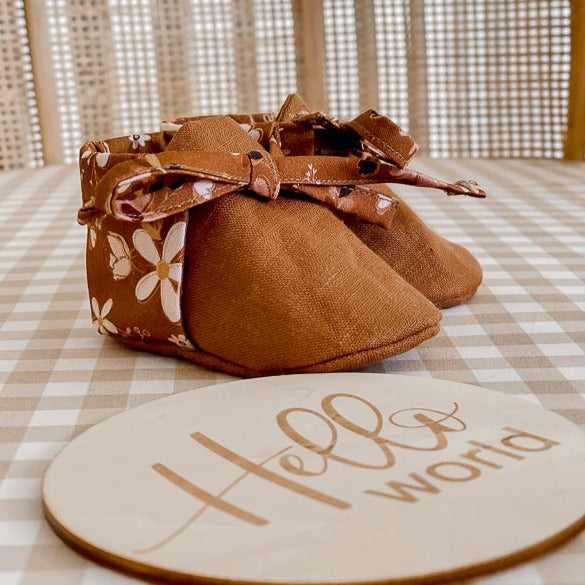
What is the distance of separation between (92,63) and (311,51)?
41cm

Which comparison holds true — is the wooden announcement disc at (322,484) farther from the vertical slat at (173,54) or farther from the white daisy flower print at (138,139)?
the vertical slat at (173,54)

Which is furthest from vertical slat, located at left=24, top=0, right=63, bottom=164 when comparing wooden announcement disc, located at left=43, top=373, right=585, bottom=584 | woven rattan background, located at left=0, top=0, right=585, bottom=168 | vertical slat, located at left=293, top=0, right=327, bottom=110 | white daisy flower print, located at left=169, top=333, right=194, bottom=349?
wooden announcement disc, located at left=43, top=373, right=585, bottom=584

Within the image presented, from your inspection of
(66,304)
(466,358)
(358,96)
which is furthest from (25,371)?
(358,96)

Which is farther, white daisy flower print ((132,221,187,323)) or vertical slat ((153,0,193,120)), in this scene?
vertical slat ((153,0,193,120))

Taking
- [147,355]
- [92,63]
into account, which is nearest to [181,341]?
[147,355]

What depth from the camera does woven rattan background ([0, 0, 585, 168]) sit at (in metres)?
Answer: 1.50

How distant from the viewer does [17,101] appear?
1.64m

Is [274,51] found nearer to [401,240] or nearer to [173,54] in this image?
[173,54]

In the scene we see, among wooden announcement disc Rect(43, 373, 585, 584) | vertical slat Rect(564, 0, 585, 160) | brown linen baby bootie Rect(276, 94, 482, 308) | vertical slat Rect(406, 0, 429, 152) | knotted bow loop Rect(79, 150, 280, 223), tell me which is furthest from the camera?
vertical slat Rect(406, 0, 429, 152)

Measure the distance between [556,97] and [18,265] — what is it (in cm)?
96

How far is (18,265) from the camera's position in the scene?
926 mm

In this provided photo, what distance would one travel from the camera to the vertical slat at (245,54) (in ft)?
5.29

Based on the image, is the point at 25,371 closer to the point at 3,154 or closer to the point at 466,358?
the point at 466,358

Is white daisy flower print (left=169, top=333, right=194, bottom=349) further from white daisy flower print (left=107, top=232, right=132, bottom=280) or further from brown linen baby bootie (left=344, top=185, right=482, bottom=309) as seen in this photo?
brown linen baby bootie (left=344, top=185, right=482, bottom=309)
